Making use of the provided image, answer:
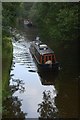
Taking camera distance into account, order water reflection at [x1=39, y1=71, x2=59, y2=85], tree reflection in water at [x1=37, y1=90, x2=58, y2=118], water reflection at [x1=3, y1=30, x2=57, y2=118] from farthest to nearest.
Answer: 1. water reflection at [x1=39, y1=71, x2=59, y2=85]
2. water reflection at [x1=3, y1=30, x2=57, y2=118]
3. tree reflection in water at [x1=37, y1=90, x2=58, y2=118]

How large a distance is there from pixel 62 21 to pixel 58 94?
7.01 metres

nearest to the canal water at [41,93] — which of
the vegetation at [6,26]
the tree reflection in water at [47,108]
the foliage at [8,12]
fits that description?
the tree reflection in water at [47,108]

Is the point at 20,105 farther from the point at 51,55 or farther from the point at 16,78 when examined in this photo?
the point at 51,55

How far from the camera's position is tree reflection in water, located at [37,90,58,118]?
19984mm

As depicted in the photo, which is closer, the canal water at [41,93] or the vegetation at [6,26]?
the canal water at [41,93]

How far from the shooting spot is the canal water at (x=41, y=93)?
20.4m

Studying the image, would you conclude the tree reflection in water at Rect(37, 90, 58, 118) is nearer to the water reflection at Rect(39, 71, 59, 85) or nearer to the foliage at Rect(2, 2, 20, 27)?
the water reflection at Rect(39, 71, 59, 85)

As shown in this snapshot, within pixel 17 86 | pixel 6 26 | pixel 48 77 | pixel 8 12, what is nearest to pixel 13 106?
pixel 17 86

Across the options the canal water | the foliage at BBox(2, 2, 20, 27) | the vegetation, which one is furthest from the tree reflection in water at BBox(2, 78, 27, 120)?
the foliage at BBox(2, 2, 20, 27)

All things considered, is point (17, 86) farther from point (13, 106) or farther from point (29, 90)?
point (13, 106)

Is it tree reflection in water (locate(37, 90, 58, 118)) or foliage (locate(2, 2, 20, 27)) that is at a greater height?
foliage (locate(2, 2, 20, 27))

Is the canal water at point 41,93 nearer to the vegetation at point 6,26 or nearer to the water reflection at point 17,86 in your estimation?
the water reflection at point 17,86

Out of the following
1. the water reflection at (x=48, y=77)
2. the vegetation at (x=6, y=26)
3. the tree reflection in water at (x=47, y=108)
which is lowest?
the tree reflection in water at (x=47, y=108)

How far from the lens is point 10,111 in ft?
65.1
